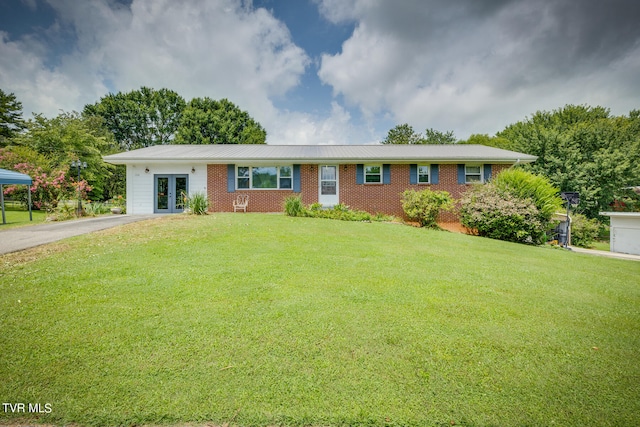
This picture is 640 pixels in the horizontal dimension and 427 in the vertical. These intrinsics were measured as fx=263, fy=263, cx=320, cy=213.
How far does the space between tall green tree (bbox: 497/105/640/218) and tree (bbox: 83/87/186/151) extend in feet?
130

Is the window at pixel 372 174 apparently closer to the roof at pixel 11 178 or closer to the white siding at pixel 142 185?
the white siding at pixel 142 185

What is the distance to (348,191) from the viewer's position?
14.5m

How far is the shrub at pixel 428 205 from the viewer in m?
11.4

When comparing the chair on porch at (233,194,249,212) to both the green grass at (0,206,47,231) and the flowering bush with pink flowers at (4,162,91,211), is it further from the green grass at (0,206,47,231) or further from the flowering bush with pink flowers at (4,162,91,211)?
the flowering bush with pink flowers at (4,162,91,211)

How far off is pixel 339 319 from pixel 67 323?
2937 mm

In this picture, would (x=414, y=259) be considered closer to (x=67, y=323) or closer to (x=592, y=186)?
(x=67, y=323)

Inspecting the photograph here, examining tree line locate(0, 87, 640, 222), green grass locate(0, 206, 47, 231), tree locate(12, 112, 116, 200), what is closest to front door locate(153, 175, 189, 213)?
tree line locate(0, 87, 640, 222)

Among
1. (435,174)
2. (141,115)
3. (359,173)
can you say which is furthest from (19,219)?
(141,115)

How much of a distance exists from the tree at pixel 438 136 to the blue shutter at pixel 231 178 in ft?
103

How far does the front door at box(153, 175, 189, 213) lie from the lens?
46.8ft

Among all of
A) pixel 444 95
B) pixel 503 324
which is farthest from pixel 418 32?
pixel 503 324

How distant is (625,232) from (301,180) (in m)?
14.6

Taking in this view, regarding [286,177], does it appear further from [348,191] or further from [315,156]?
[348,191]

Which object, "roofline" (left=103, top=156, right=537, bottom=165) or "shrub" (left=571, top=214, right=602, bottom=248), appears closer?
"shrub" (left=571, top=214, right=602, bottom=248)
